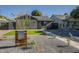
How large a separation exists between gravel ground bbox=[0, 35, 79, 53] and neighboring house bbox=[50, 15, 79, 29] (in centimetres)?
47

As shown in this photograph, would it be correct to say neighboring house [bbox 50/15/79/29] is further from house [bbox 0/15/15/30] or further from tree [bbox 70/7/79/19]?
house [bbox 0/15/15/30]

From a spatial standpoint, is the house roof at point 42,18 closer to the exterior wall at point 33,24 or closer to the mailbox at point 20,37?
the exterior wall at point 33,24

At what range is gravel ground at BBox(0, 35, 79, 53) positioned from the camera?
12266 mm

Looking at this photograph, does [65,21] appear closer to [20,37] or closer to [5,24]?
[20,37]

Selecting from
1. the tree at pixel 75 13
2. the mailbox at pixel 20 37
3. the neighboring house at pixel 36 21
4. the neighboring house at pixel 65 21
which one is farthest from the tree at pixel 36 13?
the tree at pixel 75 13

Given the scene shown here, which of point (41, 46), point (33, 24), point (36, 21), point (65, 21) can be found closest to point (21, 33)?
point (33, 24)

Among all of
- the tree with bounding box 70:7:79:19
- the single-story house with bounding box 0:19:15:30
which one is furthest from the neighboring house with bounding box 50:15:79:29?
the single-story house with bounding box 0:19:15:30

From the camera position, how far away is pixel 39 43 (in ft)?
40.7

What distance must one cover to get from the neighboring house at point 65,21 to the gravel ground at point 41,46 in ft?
1.55

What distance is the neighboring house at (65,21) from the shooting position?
1227 centimetres

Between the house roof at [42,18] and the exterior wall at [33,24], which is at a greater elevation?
the house roof at [42,18]

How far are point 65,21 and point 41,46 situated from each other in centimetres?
100

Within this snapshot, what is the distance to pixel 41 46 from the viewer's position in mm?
12344

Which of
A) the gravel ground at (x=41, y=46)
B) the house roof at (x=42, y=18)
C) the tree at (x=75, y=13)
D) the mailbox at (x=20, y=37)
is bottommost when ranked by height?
the gravel ground at (x=41, y=46)
